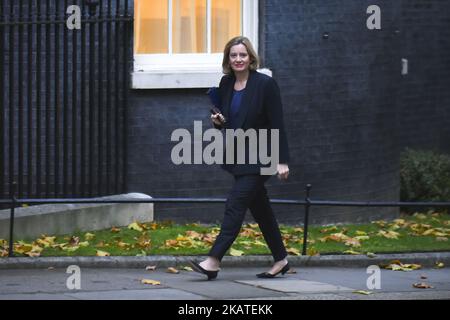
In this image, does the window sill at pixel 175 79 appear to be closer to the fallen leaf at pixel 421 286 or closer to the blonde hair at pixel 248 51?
the blonde hair at pixel 248 51

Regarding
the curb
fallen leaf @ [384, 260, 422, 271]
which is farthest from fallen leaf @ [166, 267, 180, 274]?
fallen leaf @ [384, 260, 422, 271]

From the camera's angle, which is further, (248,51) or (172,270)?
(172,270)

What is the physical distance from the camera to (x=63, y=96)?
44.2 ft

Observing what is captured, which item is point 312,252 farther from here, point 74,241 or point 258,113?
point 74,241

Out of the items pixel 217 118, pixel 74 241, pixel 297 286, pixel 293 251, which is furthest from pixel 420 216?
pixel 217 118

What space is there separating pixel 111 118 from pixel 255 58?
3324mm

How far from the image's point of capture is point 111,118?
1369cm

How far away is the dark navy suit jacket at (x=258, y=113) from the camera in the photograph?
10.6m

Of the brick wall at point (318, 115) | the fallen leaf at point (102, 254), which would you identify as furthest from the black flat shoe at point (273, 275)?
the brick wall at point (318, 115)

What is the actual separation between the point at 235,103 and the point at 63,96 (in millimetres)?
3299

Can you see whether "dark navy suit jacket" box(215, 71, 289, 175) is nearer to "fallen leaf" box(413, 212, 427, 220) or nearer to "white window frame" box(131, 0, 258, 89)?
"white window frame" box(131, 0, 258, 89)

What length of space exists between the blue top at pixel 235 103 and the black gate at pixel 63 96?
3.16 m

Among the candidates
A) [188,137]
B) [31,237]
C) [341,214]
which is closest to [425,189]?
[341,214]

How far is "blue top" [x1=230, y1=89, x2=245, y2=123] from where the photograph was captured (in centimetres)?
1067
